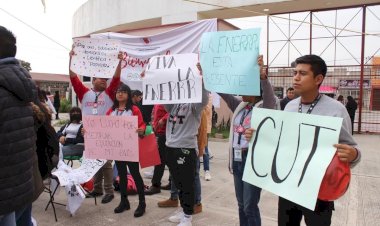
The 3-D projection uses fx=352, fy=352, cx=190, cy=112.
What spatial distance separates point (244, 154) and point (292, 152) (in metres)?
0.92

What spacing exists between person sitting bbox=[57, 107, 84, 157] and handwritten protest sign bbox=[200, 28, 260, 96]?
2.81 m

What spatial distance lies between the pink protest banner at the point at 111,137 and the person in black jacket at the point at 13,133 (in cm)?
204

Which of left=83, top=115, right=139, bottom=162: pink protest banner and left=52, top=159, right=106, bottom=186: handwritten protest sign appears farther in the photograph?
left=52, top=159, right=106, bottom=186: handwritten protest sign

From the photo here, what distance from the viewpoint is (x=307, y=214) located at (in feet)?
7.84

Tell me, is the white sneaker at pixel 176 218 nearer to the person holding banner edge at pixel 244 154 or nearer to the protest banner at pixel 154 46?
the person holding banner edge at pixel 244 154

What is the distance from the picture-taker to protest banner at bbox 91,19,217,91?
6547mm

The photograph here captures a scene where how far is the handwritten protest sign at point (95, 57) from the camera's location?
4555 millimetres

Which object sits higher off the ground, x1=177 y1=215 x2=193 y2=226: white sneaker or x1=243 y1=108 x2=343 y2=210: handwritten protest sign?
x1=243 y1=108 x2=343 y2=210: handwritten protest sign

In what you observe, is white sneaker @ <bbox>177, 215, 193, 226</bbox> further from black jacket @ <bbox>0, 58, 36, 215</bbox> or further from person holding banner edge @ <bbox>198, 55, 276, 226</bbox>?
black jacket @ <bbox>0, 58, 36, 215</bbox>

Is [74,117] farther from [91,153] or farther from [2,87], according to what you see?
[2,87]

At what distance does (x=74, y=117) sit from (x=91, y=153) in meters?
1.11

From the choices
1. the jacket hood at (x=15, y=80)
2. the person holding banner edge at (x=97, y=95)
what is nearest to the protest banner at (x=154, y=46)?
the person holding banner edge at (x=97, y=95)

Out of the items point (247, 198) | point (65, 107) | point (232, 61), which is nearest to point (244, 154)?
point (247, 198)

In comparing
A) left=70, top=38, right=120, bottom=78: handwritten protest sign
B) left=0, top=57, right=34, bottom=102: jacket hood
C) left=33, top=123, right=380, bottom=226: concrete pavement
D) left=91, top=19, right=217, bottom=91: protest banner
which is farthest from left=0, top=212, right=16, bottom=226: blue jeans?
left=91, top=19, right=217, bottom=91: protest banner
